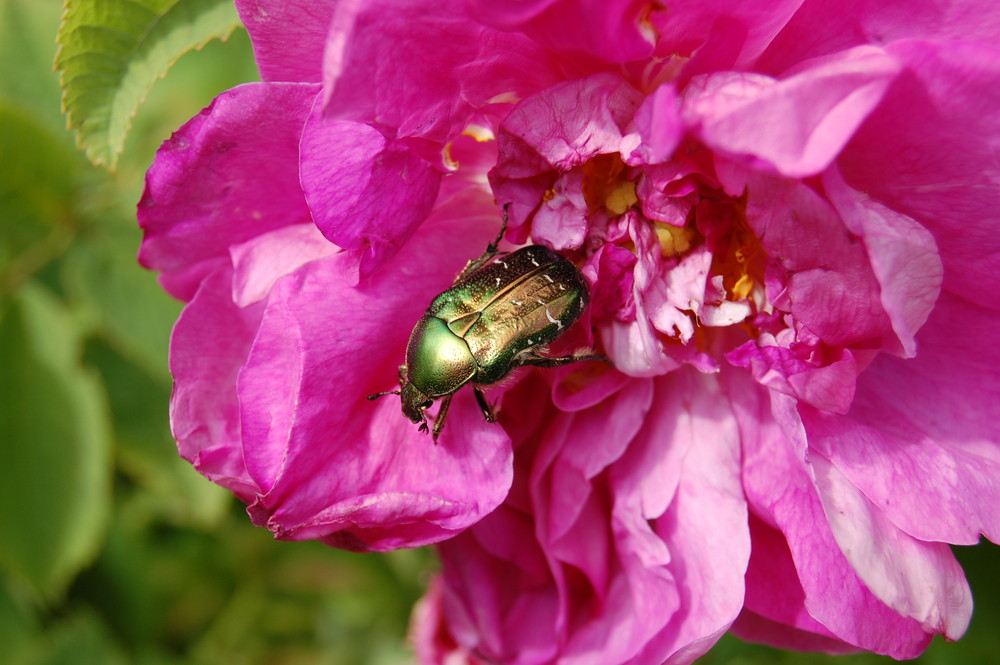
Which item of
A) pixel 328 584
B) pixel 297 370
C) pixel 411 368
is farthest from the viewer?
pixel 328 584

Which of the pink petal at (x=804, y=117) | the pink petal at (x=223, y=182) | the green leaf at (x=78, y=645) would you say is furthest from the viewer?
the green leaf at (x=78, y=645)

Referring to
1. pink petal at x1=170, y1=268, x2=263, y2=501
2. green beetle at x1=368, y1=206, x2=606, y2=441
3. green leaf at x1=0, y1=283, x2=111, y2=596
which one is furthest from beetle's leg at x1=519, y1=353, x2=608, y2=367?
green leaf at x1=0, y1=283, x2=111, y2=596

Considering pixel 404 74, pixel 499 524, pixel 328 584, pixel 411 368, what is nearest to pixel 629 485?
pixel 499 524

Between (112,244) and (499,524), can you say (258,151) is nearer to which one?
(499,524)

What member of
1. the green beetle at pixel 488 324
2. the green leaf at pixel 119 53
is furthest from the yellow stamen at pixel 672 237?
the green leaf at pixel 119 53

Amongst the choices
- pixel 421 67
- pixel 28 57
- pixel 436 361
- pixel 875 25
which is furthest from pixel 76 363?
pixel 875 25

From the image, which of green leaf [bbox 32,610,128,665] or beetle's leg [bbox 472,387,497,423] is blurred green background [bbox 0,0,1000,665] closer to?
green leaf [bbox 32,610,128,665]

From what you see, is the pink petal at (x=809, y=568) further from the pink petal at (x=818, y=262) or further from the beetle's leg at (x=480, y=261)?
the beetle's leg at (x=480, y=261)
